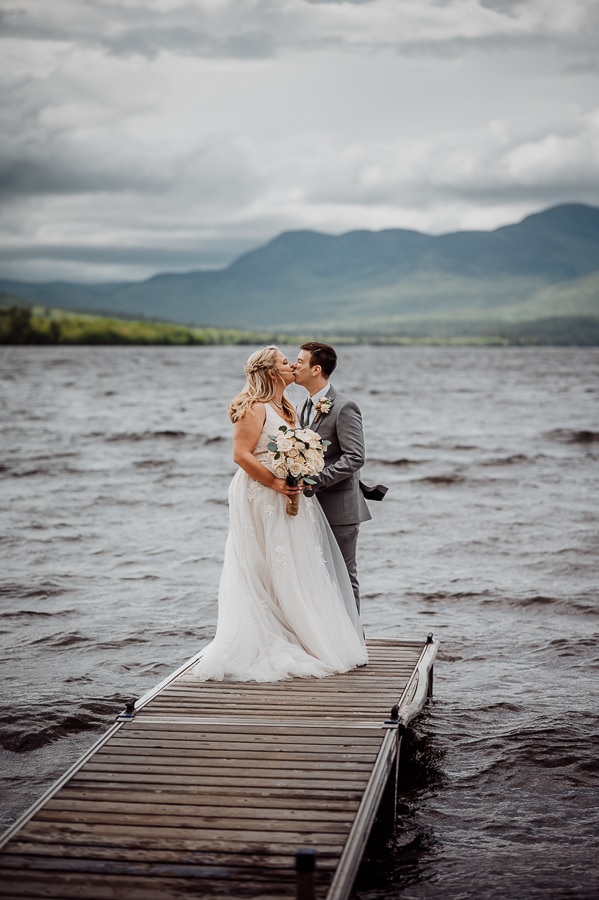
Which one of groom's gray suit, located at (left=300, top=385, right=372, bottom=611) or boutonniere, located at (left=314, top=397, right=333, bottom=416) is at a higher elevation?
boutonniere, located at (left=314, top=397, right=333, bottom=416)

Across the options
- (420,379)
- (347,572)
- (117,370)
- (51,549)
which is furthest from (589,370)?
(347,572)

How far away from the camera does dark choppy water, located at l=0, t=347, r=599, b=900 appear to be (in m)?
8.03

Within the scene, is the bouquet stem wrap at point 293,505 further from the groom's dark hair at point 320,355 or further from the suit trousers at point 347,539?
the groom's dark hair at point 320,355

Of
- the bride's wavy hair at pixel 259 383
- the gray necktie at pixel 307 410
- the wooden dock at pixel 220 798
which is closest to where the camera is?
the wooden dock at pixel 220 798

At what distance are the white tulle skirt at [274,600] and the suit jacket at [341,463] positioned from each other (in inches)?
14.9

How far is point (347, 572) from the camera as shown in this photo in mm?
9398

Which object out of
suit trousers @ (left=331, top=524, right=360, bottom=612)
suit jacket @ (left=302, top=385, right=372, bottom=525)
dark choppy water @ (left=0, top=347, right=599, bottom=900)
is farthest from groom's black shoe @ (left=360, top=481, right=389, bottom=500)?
dark choppy water @ (left=0, top=347, right=599, bottom=900)

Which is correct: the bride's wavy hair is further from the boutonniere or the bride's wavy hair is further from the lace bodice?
the boutonniere

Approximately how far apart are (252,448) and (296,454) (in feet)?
1.65

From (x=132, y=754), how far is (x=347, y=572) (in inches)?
119

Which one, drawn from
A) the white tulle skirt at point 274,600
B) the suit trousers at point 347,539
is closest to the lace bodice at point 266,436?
the white tulle skirt at point 274,600

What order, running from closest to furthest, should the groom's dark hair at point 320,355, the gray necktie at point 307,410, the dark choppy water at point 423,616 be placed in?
the dark choppy water at point 423,616, the groom's dark hair at point 320,355, the gray necktie at point 307,410

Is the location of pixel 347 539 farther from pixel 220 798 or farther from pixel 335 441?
pixel 220 798

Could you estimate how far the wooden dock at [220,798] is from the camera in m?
5.48
